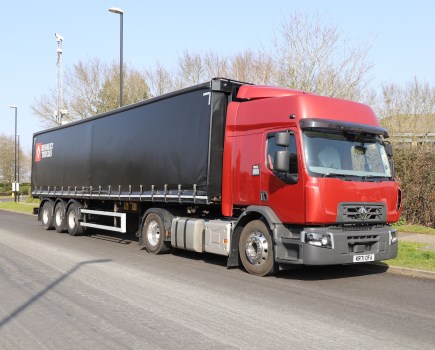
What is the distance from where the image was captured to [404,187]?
15039mm

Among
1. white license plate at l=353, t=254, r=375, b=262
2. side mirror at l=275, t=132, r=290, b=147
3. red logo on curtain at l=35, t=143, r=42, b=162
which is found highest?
red logo on curtain at l=35, t=143, r=42, b=162

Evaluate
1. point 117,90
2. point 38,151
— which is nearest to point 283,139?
point 38,151

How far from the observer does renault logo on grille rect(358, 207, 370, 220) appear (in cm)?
812

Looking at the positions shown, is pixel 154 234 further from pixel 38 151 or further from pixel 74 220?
pixel 38 151

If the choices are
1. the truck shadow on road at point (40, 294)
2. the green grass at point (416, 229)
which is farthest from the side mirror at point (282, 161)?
the green grass at point (416, 229)

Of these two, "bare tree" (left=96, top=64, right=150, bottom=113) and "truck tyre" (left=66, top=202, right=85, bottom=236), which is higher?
"bare tree" (left=96, top=64, right=150, bottom=113)

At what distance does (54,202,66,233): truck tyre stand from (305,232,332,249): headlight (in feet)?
35.6

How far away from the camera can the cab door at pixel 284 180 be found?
7.89 metres

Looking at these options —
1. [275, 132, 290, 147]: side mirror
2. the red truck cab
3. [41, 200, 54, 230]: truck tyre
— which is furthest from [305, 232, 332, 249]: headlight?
[41, 200, 54, 230]: truck tyre

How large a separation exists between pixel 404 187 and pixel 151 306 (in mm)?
11121

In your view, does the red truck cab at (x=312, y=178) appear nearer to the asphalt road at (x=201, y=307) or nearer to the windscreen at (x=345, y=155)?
the windscreen at (x=345, y=155)

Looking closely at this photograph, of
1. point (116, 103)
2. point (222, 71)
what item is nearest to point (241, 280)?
point (222, 71)

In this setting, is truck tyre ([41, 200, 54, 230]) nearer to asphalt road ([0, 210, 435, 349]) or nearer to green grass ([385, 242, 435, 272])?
asphalt road ([0, 210, 435, 349])

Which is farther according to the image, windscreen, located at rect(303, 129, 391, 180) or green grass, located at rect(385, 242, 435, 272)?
green grass, located at rect(385, 242, 435, 272)
